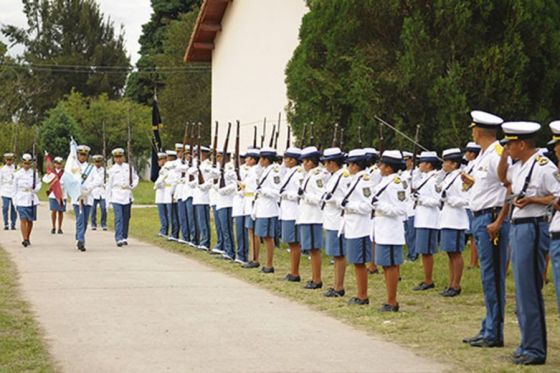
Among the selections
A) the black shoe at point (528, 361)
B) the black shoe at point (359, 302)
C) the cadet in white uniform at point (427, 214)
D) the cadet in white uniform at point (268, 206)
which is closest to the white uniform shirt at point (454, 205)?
the cadet in white uniform at point (427, 214)

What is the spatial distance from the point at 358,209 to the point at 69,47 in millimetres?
75313

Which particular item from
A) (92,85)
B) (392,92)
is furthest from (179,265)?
(92,85)

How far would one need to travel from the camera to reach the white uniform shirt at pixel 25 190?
21.4m

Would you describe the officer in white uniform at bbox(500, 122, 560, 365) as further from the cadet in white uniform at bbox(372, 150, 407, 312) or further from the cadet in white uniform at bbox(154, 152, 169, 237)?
the cadet in white uniform at bbox(154, 152, 169, 237)

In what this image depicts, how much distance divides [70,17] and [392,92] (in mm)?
69033

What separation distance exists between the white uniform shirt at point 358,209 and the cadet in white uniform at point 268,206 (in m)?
3.78

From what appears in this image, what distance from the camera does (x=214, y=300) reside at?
13016mm

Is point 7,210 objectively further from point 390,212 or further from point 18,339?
point 18,339

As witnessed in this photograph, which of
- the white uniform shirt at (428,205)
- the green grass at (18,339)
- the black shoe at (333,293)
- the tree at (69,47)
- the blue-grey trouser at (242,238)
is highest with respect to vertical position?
the tree at (69,47)

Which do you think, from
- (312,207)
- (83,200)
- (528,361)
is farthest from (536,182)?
(83,200)

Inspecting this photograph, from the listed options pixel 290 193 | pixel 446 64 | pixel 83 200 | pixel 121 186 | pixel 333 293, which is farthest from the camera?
pixel 121 186

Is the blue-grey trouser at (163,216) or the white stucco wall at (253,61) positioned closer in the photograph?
the blue-grey trouser at (163,216)

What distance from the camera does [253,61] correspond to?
3388 cm

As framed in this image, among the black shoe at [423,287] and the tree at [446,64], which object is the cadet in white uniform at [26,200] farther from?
the black shoe at [423,287]
